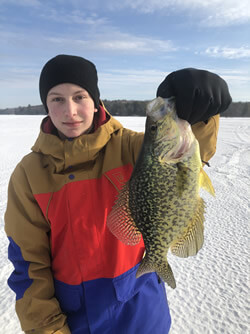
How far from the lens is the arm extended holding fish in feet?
4.46

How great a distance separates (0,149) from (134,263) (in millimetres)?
9016

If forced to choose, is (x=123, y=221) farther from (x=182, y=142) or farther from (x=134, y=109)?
(x=134, y=109)

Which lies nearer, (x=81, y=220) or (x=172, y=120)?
(x=172, y=120)

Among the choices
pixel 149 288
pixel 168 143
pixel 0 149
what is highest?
pixel 168 143

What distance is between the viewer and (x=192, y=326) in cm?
218

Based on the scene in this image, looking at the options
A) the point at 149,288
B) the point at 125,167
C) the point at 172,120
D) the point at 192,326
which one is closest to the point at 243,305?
the point at 192,326

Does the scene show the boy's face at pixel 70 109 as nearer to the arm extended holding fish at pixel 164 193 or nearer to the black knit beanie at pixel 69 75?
the black knit beanie at pixel 69 75

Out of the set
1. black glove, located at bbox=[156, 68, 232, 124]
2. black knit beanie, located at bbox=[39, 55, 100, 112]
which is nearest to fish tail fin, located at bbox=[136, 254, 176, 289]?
black glove, located at bbox=[156, 68, 232, 124]

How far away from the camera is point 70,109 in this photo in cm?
159

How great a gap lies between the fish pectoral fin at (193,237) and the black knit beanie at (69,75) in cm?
110

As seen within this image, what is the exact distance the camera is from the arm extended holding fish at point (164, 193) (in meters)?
1.36

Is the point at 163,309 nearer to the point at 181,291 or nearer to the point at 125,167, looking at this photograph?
the point at 181,291

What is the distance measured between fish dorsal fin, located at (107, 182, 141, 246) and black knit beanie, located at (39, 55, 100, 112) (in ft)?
2.63

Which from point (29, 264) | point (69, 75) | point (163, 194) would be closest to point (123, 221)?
point (163, 194)
